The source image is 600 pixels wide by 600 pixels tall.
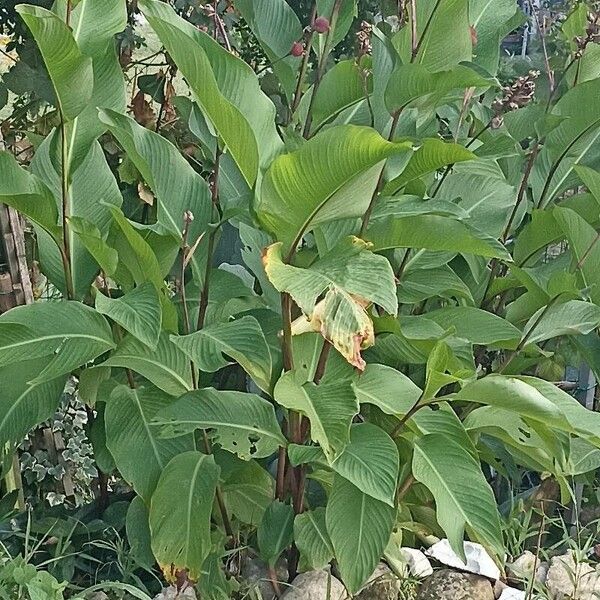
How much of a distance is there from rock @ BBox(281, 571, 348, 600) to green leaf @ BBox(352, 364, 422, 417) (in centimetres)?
36

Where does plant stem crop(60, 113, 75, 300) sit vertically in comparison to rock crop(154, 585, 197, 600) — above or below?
above

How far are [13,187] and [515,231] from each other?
126cm

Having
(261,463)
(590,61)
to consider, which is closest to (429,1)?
(590,61)

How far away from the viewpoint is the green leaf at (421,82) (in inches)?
57.1

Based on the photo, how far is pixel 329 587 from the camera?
1.73m

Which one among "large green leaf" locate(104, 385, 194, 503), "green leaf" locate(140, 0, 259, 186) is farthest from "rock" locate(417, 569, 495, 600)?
"green leaf" locate(140, 0, 259, 186)

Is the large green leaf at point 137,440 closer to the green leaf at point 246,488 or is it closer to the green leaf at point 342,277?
the green leaf at point 246,488

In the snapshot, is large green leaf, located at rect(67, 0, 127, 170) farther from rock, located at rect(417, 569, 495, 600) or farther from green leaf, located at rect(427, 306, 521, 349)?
rock, located at rect(417, 569, 495, 600)

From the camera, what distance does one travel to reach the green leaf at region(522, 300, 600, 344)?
174 centimetres

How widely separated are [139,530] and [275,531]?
0.30 metres

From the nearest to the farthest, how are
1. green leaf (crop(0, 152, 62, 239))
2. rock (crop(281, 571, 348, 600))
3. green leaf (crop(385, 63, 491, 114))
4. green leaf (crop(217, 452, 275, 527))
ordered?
green leaf (crop(385, 63, 491, 114))
green leaf (crop(0, 152, 62, 239))
rock (crop(281, 571, 348, 600))
green leaf (crop(217, 452, 275, 527))

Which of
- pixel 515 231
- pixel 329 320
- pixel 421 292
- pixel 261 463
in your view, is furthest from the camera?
pixel 515 231

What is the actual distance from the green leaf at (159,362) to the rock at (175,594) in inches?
15.7

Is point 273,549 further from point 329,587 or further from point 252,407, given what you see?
point 252,407
